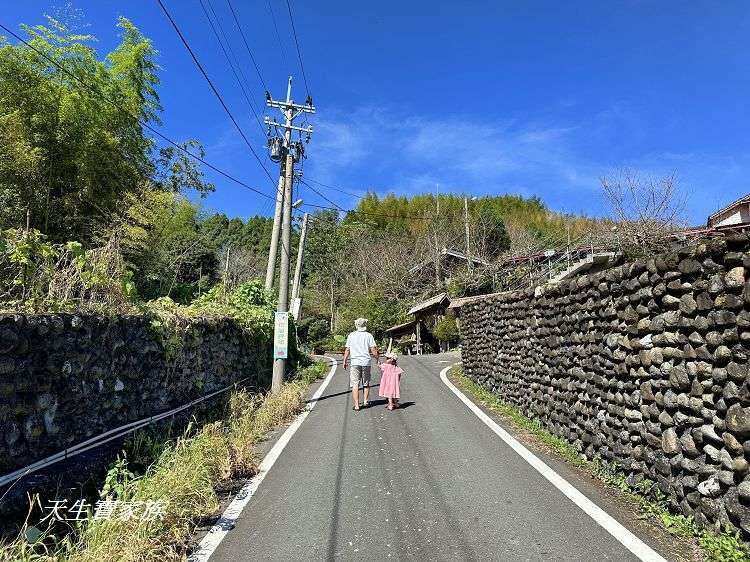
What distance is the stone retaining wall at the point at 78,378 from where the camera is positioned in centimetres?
381

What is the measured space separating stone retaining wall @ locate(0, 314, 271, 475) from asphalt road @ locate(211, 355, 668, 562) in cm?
171

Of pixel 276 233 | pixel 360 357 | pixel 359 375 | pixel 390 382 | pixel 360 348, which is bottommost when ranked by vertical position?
pixel 390 382

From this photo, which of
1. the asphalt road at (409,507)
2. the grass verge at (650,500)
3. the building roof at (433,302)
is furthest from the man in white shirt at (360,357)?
the building roof at (433,302)

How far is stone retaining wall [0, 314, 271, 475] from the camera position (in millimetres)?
3807

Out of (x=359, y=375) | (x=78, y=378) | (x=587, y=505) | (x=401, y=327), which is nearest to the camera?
(x=587, y=505)

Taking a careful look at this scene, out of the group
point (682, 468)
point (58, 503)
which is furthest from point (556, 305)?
point (58, 503)

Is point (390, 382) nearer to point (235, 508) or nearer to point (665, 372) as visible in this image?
point (235, 508)

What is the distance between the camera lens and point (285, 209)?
44.3 ft

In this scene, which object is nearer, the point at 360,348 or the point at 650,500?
the point at 650,500

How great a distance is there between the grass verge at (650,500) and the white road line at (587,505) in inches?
12.2

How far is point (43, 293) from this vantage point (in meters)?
4.95

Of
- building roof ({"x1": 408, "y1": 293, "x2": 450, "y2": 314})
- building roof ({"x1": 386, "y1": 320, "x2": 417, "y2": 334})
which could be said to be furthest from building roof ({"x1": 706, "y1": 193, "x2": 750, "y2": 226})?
building roof ({"x1": 386, "y1": 320, "x2": 417, "y2": 334})

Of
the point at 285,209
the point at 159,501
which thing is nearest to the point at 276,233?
the point at 285,209

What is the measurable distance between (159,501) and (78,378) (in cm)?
148
